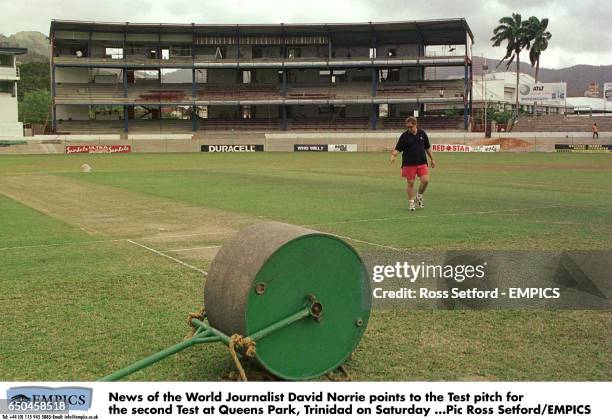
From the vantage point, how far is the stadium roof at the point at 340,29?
6988cm

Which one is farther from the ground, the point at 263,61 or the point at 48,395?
the point at 263,61

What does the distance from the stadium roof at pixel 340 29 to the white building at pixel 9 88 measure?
4884mm

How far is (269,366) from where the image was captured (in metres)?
4.14

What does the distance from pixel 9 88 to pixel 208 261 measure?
69.0 metres

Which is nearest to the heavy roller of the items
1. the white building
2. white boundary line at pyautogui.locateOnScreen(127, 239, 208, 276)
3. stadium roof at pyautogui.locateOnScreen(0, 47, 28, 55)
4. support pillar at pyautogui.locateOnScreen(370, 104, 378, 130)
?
white boundary line at pyautogui.locateOnScreen(127, 239, 208, 276)

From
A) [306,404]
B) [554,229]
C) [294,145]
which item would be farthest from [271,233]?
[294,145]

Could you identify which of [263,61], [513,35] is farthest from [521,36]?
[263,61]

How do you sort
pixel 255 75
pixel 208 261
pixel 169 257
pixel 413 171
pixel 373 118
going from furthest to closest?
pixel 255 75
pixel 373 118
pixel 413 171
pixel 169 257
pixel 208 261

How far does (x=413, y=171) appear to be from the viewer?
13.7 metres

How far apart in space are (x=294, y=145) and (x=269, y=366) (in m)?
56.8

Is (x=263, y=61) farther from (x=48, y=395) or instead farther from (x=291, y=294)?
(x=48, y=395)

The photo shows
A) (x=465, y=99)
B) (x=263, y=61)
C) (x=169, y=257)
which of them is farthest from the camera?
(x=263, y=61)

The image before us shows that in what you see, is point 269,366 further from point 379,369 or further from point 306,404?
point 379,369

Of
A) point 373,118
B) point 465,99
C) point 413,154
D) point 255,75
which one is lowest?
point 413,154
